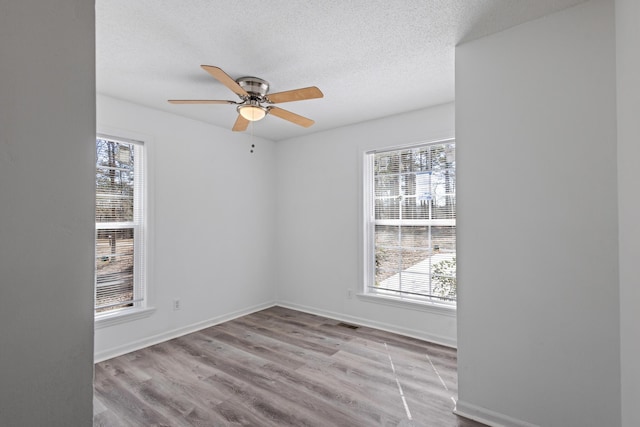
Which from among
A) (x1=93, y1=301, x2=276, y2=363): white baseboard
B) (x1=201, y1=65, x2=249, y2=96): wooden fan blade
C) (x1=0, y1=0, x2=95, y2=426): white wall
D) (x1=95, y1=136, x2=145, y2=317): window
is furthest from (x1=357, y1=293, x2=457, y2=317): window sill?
(x1=0, y1=0, x2=95, y2=426): white wall

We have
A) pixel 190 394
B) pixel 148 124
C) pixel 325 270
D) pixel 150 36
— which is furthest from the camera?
pixel 325 270

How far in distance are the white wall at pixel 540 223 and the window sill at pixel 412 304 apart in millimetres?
1251

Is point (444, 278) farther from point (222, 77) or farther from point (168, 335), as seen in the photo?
point (168, 335)

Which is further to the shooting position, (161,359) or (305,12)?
(161,359)

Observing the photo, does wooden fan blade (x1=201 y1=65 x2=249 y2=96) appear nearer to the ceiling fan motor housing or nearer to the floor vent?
the ceiling fan motor housing

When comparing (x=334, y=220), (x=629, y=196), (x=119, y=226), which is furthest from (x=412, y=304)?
(x=119, y=226)

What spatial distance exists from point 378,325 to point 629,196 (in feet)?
9.30

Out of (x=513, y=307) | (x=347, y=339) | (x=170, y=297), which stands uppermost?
(x=513, y=307)

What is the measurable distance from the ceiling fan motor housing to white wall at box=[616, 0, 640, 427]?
224cm

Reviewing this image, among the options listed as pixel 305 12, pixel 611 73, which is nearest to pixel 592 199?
pixel 611 73

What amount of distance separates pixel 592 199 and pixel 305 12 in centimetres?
190

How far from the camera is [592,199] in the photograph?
5.72ft

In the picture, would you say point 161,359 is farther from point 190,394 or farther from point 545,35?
point 545,35

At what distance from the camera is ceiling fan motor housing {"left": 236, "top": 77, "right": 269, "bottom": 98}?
2656mm
